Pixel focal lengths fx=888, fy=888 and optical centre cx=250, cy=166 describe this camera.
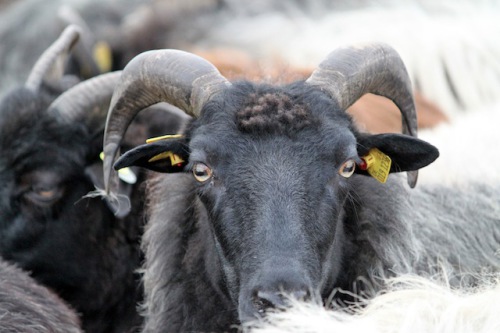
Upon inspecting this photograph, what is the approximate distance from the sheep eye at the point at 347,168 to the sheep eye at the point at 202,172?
67 cm

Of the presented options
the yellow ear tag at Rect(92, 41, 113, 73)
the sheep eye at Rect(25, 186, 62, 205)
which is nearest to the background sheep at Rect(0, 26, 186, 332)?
the sheep eye at Rect(25, 186, 62, 205)

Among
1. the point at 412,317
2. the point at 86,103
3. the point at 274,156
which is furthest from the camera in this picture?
the point at 86,103

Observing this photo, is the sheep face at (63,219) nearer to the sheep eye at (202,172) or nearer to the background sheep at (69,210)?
the background sheep at (69,210)

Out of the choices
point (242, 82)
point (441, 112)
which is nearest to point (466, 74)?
point (441, 112)

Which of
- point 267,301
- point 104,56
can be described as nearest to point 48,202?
point 267,301

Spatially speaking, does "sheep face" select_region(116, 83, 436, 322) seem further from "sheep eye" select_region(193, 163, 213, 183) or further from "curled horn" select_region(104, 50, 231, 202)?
"curled horn" select_region(104, 50, 231, 202)

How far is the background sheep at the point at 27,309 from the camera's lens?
3928mm

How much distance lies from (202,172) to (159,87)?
0.72 m

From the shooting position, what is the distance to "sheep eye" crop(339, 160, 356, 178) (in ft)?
14.8

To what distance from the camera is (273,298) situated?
3.88 metres

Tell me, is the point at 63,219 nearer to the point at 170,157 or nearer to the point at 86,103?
the point at 86,103

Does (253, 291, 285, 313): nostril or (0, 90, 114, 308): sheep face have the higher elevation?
(253, 291, 285, 313): nostril

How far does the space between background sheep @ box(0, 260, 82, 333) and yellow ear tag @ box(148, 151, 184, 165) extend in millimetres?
946

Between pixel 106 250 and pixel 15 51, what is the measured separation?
8.48m
